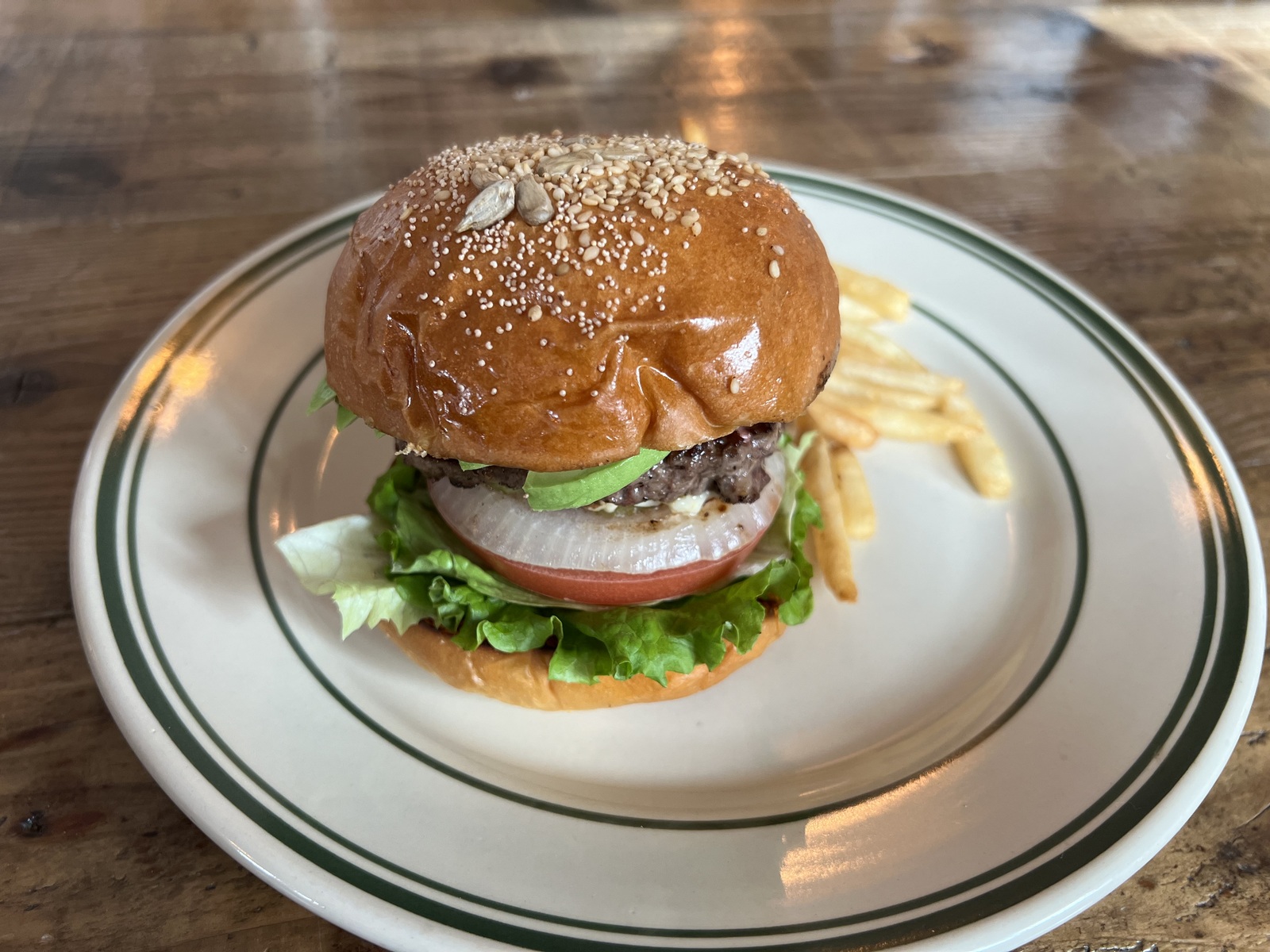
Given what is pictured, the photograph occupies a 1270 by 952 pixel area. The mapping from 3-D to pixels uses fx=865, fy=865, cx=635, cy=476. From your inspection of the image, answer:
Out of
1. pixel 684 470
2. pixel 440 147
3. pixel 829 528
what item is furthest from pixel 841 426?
pixel 440 147

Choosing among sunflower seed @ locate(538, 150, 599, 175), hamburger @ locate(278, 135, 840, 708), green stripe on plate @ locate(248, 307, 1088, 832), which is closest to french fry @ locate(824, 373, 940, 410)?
green stripe on plate @ locate(248, 307, 1088, 832)

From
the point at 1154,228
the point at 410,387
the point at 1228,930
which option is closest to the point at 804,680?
the point at 1228,930

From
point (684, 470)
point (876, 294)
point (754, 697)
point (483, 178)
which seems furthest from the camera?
point (876, 294)

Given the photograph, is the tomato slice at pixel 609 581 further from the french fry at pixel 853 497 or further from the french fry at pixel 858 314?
the french fry at pixel 858 314

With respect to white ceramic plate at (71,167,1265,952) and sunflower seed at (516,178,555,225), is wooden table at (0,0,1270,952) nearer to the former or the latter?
white ceramic plate at (71,167,1265,952)

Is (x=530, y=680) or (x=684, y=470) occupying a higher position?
(x=684, y=470)

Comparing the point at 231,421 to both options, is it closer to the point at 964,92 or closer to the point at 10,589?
the point at 10,589

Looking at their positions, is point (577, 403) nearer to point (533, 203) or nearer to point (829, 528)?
point (533, 203)
